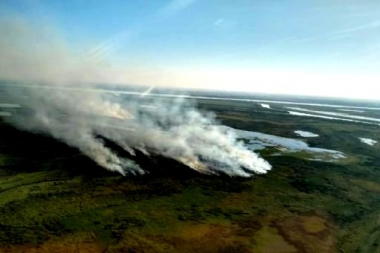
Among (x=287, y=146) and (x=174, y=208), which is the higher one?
(x=287, y=146)

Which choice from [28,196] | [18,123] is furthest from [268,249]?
[18,123]

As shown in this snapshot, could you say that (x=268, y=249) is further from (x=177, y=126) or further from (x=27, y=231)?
(x=177, y=126)

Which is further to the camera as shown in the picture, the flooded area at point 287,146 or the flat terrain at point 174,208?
the flooded area at point 287,146

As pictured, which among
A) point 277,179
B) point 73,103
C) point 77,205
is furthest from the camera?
point 73,103

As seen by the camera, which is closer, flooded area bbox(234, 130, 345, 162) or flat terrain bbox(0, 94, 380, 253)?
flat terrain bbox(0, 94, 380, 253)

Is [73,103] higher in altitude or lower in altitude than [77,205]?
higher

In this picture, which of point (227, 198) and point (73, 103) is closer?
point (227, 198)

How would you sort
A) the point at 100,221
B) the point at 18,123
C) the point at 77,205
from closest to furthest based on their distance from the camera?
the point at 100,221 → the point at 77,205 → the point at 18,123

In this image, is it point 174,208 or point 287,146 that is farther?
point 287,146
